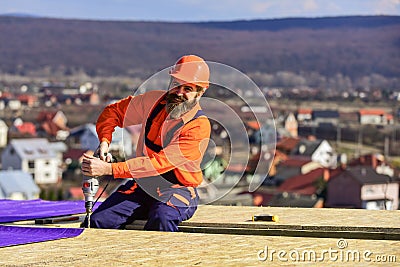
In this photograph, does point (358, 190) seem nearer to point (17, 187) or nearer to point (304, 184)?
point (17, 187)

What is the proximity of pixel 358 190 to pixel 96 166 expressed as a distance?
43.3 m

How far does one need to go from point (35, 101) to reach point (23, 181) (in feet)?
350

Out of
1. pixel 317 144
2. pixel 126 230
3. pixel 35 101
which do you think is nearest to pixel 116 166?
pixel 126 230

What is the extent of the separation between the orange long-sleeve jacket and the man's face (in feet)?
0.15

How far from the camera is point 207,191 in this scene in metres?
9.34

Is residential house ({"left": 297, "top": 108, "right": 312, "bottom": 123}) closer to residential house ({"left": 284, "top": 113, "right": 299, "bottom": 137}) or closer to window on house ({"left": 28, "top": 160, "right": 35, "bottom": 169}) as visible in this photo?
residential house ({"left": 284, "top": 113, "right": 299, "bottom": 137})

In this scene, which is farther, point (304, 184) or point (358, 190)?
point (304, 184)

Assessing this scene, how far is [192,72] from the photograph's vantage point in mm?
7598

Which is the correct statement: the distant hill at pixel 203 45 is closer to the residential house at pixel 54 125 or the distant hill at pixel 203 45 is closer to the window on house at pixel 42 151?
the residential house at pixel 54 125

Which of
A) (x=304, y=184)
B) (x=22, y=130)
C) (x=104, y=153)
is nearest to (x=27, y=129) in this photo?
(x=22, y=130)

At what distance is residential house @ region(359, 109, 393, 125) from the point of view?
110750mm

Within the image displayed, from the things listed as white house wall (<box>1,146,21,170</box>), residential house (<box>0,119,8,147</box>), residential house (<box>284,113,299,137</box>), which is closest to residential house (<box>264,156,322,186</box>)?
white house wall (<box>1,146,21,170</box>)

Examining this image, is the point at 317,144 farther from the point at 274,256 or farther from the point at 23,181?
the point at 274,256

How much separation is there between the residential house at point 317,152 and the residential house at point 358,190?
35082 mm
